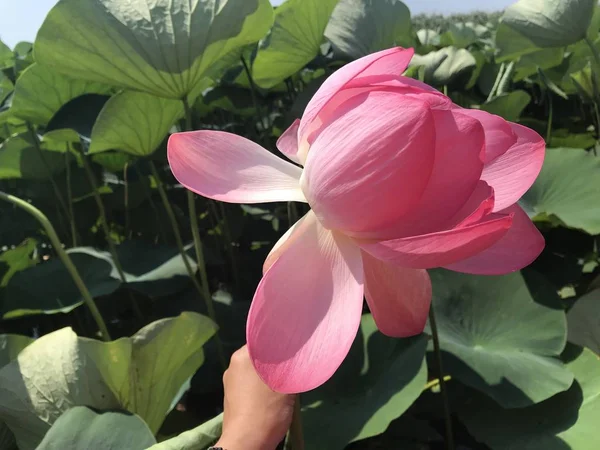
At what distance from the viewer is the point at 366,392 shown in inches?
21.0

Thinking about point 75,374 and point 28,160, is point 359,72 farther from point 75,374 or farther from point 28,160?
point 28,160

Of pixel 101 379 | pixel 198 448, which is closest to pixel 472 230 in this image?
pixel 198 448

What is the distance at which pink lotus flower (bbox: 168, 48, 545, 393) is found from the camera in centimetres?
24

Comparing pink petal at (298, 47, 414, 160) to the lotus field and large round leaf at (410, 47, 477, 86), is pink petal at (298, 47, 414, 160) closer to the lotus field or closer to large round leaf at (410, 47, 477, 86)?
the lotus field

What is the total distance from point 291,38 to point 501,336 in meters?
0.48

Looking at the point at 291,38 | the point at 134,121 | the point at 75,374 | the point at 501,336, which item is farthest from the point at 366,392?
the point at 291,38

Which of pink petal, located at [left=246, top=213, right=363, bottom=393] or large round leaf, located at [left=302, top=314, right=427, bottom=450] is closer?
pink petal, located at [left=246, top=213, right=363, bottom=393]

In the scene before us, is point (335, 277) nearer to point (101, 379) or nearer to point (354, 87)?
point (354, 87)

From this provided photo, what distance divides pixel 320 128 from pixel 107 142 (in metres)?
0.40

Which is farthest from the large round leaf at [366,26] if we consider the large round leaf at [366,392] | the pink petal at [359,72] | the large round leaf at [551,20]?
the pink petal at [359,72]

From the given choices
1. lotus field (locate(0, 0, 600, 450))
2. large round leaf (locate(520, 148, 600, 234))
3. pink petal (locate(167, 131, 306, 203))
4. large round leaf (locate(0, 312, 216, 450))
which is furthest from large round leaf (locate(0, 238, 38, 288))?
large round leaf (locate(520, 148, 600, 234))

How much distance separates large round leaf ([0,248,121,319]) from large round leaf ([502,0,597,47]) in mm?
707

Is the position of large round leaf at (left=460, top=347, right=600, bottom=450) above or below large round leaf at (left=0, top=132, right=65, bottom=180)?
below

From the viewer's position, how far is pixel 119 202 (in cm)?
96
